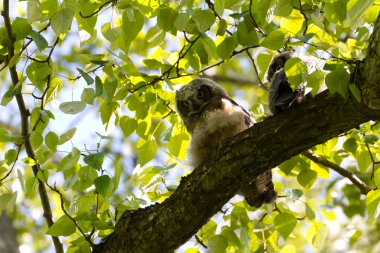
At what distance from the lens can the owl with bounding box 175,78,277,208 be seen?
3.40 m

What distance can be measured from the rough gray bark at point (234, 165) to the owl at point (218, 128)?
43 cm

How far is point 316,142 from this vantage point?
8.75 feet

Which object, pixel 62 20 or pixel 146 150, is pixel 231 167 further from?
pixel 62 20

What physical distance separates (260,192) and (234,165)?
75cm

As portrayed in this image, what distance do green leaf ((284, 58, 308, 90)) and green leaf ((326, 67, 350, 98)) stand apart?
146 mm

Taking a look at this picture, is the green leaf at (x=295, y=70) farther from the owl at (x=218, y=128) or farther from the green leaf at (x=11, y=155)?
the green leaf at (x=11, y=155)

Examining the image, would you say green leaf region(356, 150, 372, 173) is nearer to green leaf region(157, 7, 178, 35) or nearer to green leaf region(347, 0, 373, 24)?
green leaf region(157, 7, 178, 35)

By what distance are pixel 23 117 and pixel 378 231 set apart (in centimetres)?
428

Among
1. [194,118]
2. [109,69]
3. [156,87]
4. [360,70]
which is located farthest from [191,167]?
[360,70]

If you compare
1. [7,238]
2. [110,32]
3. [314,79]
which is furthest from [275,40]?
[7,238]

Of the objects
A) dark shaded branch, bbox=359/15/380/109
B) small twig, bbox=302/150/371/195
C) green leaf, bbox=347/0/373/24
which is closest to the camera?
green leaf, bbox=347/0/373/24

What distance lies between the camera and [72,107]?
263 centimetres

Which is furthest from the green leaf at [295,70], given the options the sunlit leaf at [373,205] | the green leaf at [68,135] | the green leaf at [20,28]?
the green leaf at [20,28]

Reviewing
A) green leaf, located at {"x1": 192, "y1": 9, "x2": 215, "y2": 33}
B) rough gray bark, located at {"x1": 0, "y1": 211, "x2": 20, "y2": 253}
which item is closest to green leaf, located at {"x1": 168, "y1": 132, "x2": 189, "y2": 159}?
green leaf, located at {"x1": 192, "y1": 9, "x2": 215, "y2": 33}
